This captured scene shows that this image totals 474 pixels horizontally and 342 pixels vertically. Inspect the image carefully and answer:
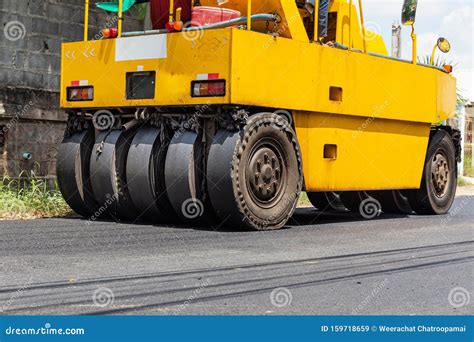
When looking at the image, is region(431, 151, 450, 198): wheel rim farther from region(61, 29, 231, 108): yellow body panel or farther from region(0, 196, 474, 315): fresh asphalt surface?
region(61, 29, 231, 108): yellow body panel

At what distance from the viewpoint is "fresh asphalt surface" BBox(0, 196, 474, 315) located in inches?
224

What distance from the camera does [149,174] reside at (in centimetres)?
1055

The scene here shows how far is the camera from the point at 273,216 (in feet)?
34.3

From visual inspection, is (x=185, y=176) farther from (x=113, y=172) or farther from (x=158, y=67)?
(x=158, y=67)

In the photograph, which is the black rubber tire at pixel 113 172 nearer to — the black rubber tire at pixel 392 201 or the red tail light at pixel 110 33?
the red tail light at pixel 110 33

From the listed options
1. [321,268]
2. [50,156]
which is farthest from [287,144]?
[50,156]

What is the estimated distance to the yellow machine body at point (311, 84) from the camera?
10086 mm

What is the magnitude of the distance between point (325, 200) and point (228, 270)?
285 inches

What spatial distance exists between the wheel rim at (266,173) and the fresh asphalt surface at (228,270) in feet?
1.44

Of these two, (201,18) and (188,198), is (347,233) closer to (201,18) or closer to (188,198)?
(188,198)

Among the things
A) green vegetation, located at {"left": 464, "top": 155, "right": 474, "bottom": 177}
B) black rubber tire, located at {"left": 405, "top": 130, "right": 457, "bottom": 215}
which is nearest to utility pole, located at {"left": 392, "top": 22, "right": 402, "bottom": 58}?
black rubber tire, located at {"left": 405, "top": 130, "right": 457, "bottom": 215}

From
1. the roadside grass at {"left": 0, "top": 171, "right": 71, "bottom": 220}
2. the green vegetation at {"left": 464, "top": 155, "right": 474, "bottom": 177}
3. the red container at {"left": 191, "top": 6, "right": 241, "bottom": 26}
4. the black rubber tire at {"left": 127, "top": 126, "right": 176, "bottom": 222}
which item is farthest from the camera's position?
the green vegetation at {"left": 464, "top": 155, "right": 474, "bottom": 177}

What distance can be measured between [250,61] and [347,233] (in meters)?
2.06

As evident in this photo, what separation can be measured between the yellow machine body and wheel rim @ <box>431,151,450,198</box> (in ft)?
1.80
